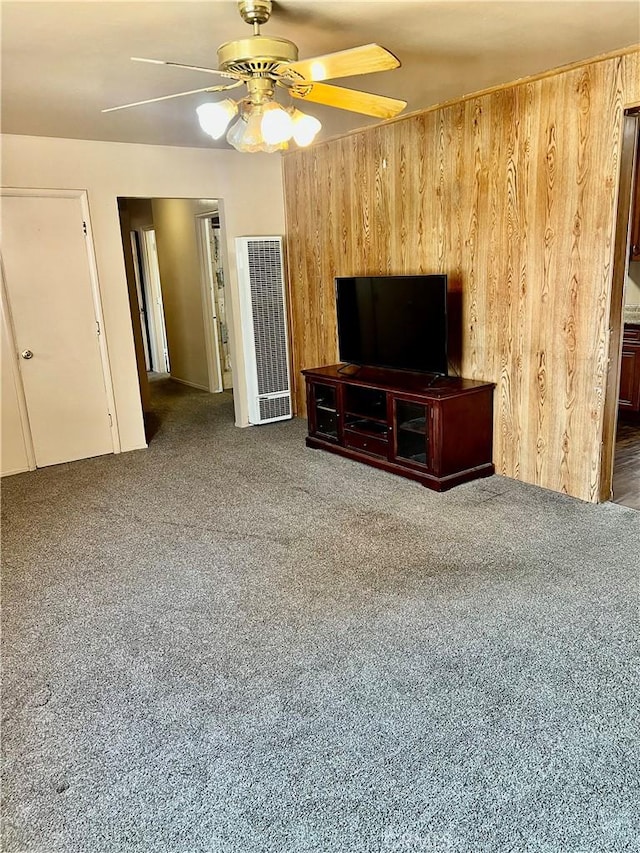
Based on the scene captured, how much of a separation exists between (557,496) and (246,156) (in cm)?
404

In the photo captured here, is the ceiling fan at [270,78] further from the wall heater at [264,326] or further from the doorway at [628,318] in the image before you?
the wall heater at [264,326]

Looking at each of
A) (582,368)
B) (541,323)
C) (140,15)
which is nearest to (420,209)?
(541,323)

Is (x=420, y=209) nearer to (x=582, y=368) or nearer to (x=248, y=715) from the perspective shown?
(x=582, y=368)

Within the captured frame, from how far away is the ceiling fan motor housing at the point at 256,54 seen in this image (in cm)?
223

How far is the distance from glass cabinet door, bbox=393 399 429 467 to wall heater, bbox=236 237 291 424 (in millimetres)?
1935

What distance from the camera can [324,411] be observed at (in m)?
5.07

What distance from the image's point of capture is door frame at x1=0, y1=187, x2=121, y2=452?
4.71 m

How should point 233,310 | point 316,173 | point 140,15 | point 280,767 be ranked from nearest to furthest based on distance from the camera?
point 280,767
point 140,15
point 316,173
point 233,310

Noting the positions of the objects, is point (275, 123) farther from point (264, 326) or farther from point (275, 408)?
point (275, 408)

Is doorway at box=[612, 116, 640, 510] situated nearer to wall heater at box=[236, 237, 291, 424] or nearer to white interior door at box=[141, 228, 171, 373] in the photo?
wall heater at box=[236, 237, 291, 424]

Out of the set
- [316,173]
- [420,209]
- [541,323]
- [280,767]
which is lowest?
[280,767]

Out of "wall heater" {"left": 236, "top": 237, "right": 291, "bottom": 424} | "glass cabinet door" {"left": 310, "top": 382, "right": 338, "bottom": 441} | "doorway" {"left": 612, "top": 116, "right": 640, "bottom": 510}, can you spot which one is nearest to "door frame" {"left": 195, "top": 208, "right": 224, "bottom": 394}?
"wall heater" {"left": 236, "top": 237, "right": 291, "bottom": 424}

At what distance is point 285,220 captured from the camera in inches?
233

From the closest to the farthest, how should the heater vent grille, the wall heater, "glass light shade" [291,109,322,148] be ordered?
1. "glass light shade" [291,109,322,148]
2. the wall heater
3. the heater vent grille
